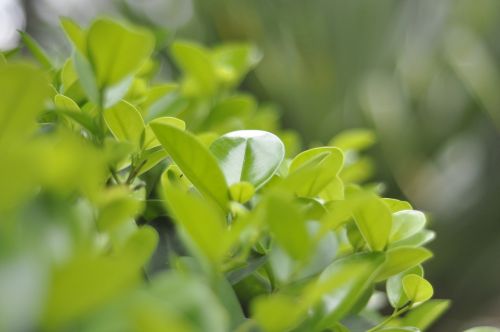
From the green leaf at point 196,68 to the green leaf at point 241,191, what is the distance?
0.32 m

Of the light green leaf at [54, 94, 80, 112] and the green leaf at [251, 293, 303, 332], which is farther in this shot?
the light green leaf at [54, 94, 80, 112]

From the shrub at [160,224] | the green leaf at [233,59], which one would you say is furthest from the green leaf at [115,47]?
the green leaf at [233,59]

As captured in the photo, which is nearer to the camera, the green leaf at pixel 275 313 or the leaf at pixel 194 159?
the green leaf at pixel 275 313

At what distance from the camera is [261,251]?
0.40 meters

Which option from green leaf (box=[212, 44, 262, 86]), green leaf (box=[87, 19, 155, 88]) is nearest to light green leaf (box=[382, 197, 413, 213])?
green leaf (box=[87, 19, 155, 88])

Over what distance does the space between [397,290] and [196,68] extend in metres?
0.37

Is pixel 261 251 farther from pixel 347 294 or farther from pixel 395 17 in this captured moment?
pixel 395 17

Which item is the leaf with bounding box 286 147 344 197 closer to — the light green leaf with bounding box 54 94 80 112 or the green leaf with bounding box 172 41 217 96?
the light green leaf with bounding box 54 94 80 112

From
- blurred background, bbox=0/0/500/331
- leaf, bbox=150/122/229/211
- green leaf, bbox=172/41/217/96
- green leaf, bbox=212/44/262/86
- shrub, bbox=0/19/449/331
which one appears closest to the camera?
shrub, bbox=0/19/449/331

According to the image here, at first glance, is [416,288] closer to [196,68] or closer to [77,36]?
[77,36]

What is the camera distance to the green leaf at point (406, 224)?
1.46 ft

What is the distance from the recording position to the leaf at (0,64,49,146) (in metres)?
0.27

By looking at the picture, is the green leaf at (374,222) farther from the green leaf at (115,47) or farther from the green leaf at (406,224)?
the green leaf at (115,47)

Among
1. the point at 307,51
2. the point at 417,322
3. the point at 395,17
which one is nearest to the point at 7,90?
the point at 417,322
